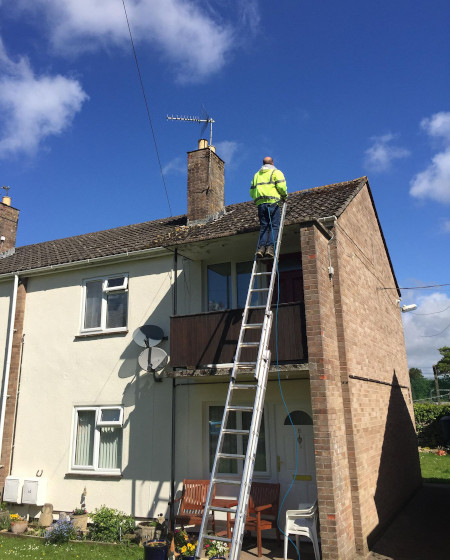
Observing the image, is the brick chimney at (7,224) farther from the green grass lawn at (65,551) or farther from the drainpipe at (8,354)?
the green grass lawn at (65,551)

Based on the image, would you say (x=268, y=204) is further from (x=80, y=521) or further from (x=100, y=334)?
(x=80, y=521)

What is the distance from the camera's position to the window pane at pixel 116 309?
36.6ft

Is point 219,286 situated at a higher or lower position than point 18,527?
higher

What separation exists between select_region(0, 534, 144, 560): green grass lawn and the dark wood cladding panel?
3270 millimetres

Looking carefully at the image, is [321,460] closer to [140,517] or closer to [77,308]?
[140,517]

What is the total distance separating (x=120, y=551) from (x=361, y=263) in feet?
24.6

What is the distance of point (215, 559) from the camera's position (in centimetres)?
566

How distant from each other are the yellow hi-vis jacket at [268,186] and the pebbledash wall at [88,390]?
330cm

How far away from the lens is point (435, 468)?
17562mm

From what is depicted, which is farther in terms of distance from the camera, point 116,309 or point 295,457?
point 116,309

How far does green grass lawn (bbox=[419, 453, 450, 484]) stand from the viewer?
15.7 metres

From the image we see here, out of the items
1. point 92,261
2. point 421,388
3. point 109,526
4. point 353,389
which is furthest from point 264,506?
point 421,388

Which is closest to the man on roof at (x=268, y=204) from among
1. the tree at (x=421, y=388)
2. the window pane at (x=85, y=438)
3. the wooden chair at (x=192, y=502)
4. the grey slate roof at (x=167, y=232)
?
the grey slate roof at (x=167, y=232)

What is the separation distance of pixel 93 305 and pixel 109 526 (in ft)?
15.9
